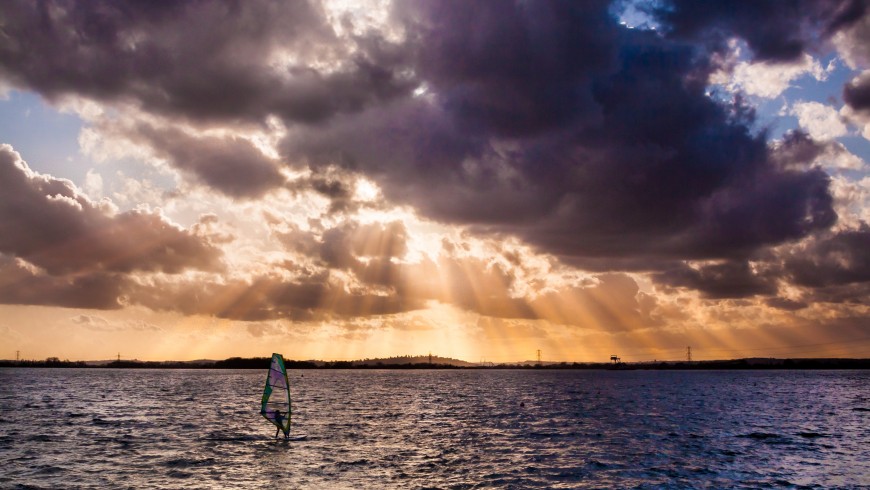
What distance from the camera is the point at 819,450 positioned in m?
57.8

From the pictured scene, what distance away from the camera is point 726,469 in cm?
4784

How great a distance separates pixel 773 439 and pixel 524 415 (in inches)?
1375

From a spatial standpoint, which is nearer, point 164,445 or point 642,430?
point 164,445

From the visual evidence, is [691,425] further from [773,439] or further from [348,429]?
[348,429]

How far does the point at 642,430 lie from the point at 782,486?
31.3m

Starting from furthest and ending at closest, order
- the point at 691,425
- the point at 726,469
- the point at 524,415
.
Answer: the point at 524,415, the point at 691,425, the point at 726,469

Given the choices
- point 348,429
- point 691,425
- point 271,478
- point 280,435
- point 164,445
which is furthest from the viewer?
point 691,425

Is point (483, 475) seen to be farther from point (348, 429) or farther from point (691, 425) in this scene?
point (691, 425)

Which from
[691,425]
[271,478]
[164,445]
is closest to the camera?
[271,478]

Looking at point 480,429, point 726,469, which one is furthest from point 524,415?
point 726,469

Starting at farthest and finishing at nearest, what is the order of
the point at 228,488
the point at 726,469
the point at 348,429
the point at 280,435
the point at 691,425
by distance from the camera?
the point at 691,425
the point at 348,429
the point at 280,435
the point at 726,469
the point at 228,488

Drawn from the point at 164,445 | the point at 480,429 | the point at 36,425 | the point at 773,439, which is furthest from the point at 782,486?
the point at 36,425

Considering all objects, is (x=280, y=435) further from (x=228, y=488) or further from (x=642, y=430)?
(x=642, y=430)

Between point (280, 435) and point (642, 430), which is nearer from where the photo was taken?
point (280, 435)
